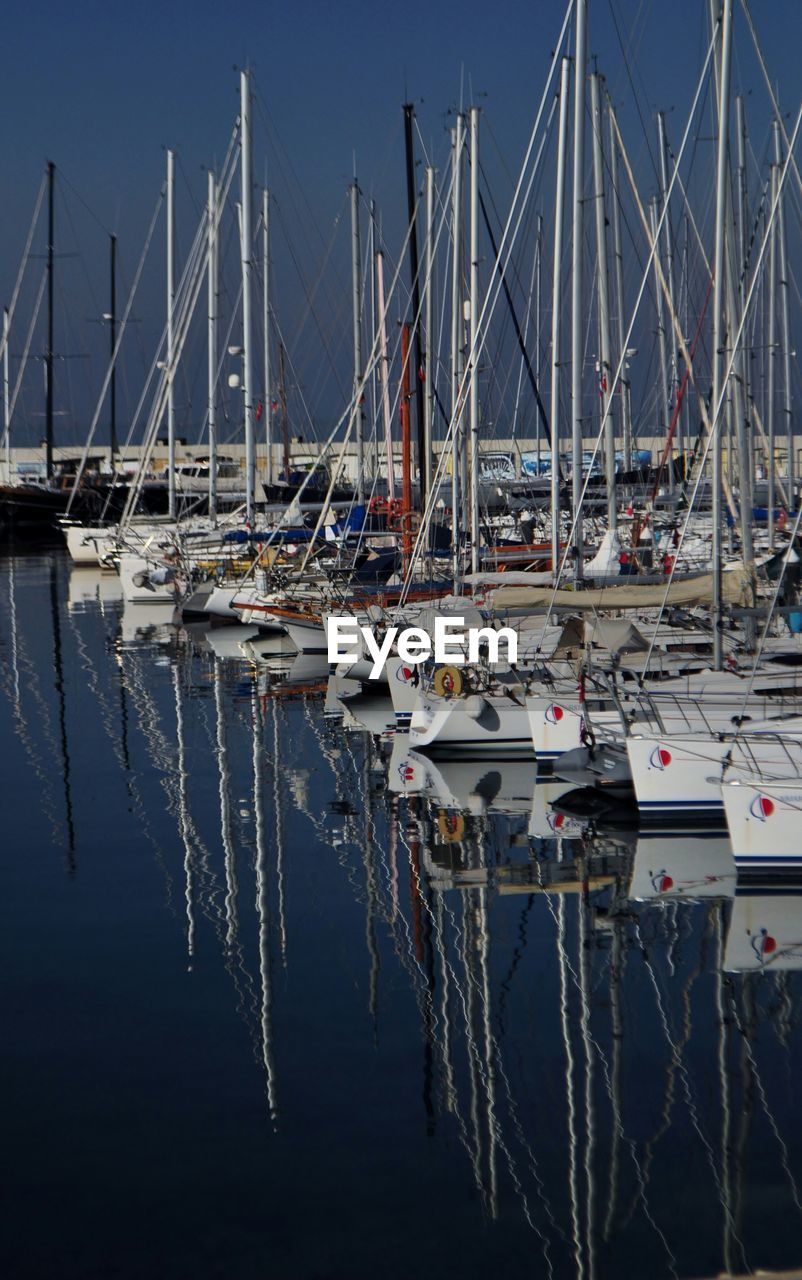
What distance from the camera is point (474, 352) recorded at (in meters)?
25.8

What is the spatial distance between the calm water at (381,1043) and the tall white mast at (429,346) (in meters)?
13.4

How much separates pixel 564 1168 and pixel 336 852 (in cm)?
703

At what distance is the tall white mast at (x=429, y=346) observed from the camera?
30.8m

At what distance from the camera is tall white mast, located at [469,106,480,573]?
26531 mm

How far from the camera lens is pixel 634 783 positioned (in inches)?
620

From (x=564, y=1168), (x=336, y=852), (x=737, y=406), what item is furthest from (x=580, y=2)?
(x=564, y=1168)

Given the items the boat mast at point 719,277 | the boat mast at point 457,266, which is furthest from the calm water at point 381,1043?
the boat mast at point 457,266

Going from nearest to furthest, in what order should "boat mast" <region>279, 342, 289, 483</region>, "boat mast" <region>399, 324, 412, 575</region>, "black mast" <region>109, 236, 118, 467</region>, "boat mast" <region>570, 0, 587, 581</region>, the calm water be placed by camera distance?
the calm water
"boat mast" <region>570, 0, 587, 581</region>
"boat mast" <region>399, 324, 412, 575</region>
"boat mast" <region>279, 342, 289, 483</region>
"black mast" <region>109, 236, 118, 467</region>

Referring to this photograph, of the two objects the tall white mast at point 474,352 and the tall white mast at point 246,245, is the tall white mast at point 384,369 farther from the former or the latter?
the tall white mast at point 474,352

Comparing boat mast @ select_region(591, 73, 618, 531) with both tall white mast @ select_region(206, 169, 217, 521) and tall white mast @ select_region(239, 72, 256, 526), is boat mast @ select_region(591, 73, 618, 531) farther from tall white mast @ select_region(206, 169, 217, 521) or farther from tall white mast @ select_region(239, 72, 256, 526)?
tall white mast @ select_region(206, 169, 217, 521)

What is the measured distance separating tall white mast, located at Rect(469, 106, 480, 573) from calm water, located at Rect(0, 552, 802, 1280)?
9.32 meters

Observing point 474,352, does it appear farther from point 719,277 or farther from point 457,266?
point 719,277

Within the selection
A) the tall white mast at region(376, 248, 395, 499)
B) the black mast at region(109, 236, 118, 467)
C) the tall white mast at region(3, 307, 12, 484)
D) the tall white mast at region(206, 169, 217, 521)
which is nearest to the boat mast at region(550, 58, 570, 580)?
the tall white mast at region(376, 248, 395, 499)

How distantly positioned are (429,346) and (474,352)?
637 cm
